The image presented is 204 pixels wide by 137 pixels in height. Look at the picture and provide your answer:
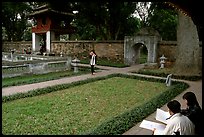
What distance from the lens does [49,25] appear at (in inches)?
1321

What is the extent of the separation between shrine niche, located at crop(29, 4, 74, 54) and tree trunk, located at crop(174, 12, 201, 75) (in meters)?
18.8

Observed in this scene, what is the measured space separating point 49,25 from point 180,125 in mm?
30971

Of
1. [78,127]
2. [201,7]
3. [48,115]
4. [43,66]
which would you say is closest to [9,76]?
[43,66]

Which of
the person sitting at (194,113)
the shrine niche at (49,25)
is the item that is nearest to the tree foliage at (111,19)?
the shrine niche at (49,25)

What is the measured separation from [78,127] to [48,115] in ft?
4.90

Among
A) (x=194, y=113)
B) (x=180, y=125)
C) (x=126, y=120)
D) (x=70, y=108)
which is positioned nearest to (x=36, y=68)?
(x=70, y=108)

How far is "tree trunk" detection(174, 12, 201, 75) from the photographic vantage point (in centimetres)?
1717

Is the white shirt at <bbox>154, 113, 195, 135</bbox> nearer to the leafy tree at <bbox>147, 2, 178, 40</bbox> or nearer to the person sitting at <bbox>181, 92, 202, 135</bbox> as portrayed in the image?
the person sitting at <bbox>181, 92, 202, 135</bbox>

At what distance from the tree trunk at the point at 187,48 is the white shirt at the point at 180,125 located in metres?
13.6

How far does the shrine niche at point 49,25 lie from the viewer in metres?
33.4

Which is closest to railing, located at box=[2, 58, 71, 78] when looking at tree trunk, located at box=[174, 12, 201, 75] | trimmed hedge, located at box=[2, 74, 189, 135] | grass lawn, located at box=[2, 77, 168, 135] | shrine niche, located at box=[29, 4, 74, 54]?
trimmed hedge, located at box=[2, 74, 189, 135]

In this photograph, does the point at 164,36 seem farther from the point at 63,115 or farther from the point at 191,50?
the point at 63,115

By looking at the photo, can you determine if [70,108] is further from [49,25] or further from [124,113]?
[49,25]

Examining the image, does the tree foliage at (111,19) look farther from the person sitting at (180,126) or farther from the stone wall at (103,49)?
the person sitting at (180,126)
